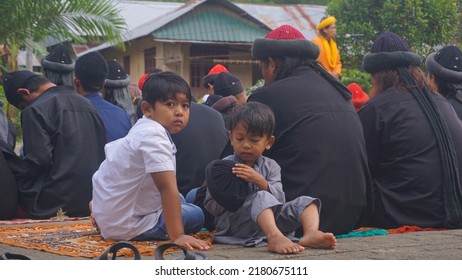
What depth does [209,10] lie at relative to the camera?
30.7 meters

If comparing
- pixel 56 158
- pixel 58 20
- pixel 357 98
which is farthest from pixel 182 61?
pixel 56 158

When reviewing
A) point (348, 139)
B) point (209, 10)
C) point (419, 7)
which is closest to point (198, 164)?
point (348, 139)

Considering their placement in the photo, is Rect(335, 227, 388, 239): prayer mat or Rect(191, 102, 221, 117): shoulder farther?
Rect(191, 102, 221, 117): shoulder

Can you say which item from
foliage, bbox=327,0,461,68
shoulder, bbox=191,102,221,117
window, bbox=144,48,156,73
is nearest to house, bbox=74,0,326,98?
window, bbox=144,48,156,73

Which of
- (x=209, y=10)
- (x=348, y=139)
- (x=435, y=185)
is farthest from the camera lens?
(x=209, y=10)

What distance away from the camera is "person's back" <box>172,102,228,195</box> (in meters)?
6.54

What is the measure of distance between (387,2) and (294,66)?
17.0m

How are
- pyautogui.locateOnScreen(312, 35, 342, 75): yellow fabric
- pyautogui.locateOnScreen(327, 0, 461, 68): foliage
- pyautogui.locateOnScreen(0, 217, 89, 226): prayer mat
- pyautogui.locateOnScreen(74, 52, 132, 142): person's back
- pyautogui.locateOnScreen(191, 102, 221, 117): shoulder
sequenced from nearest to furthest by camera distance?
pyautogui.locateOnScreen(0, 217, 89, 226): prayer mat < pyautogui.locateOnScreen(191, 102, 221, 117): shoulder < pyautogui.locateOnScreen(74, 52, 132, 142): person's back < pyautogui.locateOnScreen(312, 35, 342, 75): yellow fabric < pyautogui.locateOnScreen(327, 0, 461, 68): foliage

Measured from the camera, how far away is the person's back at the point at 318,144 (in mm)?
5312

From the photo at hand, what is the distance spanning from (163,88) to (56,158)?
2.24 meters

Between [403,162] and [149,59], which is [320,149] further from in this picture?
[149,59]

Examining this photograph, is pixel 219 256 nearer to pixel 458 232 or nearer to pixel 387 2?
pixel 458 232

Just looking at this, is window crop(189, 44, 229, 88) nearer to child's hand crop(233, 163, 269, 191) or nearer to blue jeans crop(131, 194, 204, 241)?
blue jeans crop(131, 194, 204, 241)

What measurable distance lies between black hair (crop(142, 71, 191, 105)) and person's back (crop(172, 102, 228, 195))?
140cm
